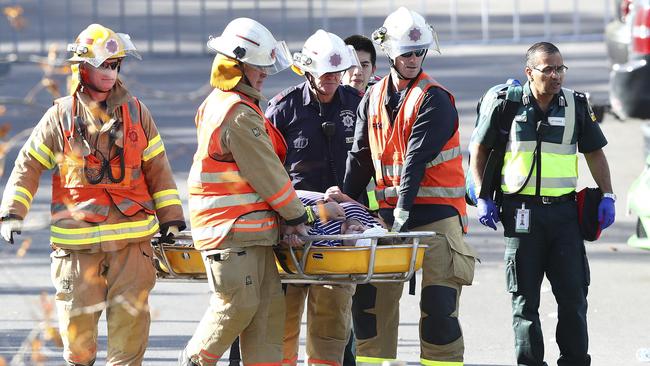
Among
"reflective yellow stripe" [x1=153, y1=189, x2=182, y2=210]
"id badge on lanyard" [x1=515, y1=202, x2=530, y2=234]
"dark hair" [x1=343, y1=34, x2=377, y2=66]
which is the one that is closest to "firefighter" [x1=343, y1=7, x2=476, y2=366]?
"id badge on lanyard" [x1=515, y1=202, x2=530, y2=234]

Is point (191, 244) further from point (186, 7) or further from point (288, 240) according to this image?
point (186, 7)

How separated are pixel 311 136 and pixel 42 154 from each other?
4.43 feet

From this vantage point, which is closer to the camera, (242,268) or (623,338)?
(242,268)

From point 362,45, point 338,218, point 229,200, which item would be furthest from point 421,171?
point 362,45

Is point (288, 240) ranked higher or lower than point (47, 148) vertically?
lower

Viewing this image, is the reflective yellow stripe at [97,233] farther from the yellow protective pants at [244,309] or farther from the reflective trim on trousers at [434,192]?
the reflective trim on trousers at [434,192]

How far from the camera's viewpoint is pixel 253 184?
596 cm

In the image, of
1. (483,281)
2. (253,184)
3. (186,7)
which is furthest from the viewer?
(186,7)

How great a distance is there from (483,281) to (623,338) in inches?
64.9

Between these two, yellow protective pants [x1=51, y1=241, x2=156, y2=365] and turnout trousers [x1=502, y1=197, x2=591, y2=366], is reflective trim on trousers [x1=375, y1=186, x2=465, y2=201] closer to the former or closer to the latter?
turnout trousers [x1=502, y1=197, x2=591, y2=366]

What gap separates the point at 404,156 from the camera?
6449mm

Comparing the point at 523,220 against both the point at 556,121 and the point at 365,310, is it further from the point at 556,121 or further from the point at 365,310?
the point at 365,310

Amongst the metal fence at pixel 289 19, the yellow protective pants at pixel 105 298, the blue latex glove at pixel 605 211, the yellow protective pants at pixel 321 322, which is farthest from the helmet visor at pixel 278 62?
the metal fence at pixel 289 19

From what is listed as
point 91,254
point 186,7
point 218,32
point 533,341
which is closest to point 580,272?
point 533,341
